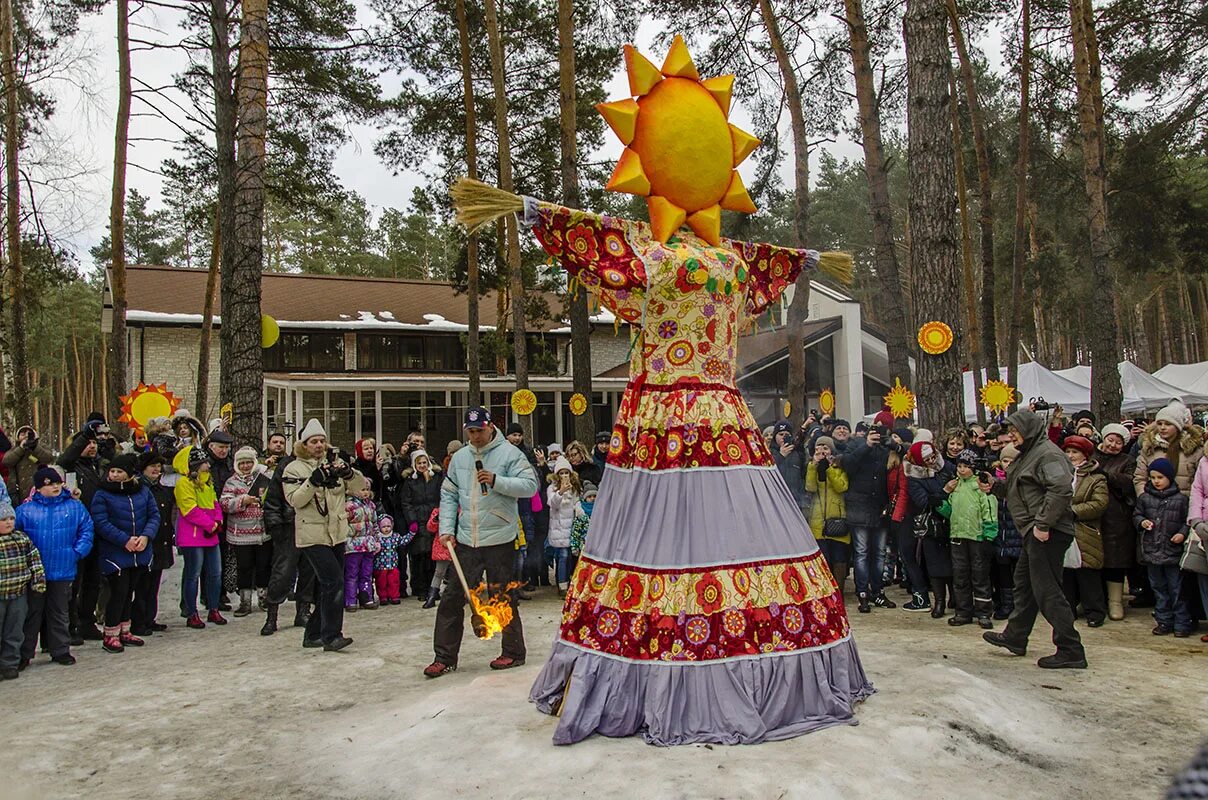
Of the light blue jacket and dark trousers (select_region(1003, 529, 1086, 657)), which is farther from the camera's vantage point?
the light blue jacket

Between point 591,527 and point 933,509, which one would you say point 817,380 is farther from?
point 591,527

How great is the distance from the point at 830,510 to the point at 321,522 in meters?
4.91

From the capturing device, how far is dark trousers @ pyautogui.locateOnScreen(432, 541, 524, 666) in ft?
20.1

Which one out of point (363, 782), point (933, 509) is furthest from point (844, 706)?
point (933, 509)

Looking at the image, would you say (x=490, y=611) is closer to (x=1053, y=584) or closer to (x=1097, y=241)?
(x=1053, y=584)

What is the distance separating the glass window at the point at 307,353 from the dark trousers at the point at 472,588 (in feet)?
67.2

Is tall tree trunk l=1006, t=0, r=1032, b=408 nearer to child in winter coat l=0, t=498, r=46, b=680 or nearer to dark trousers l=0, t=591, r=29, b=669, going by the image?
child in winter coat l=0, t=498, r=46, b=680

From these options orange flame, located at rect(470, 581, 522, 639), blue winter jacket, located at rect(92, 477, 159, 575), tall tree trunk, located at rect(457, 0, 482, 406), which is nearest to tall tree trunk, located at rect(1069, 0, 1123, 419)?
orange flame, located at rect(470, 581, 522, 639)

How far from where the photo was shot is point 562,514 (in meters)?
10.0

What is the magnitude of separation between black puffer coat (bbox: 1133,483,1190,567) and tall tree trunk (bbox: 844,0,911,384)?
452 cm

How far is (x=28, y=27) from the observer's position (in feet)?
51.9

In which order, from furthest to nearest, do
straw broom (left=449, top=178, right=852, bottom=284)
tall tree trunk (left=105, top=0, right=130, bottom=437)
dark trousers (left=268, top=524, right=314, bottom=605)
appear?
1. tall tree trunk (left=105, top=0, right=130, bottom=437)
2. dark trousers (left=268, top=524, right=314, bottom=605)
3. straw broom (left=449, top=178, right=852, bottom=284)

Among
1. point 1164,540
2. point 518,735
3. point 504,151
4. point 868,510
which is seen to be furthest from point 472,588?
point 504,151

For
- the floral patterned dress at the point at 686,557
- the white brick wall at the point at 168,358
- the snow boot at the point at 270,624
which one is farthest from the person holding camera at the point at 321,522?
the white brick wall at the point at 168,358
